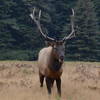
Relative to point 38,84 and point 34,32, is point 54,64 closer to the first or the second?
point 38,84

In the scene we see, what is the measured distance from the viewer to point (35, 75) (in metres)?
18.2

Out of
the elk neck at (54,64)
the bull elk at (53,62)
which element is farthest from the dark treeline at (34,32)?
the elk neck at (54,64)

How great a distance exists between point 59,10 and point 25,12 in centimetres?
599

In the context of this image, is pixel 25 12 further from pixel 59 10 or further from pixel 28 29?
pixel 59 10

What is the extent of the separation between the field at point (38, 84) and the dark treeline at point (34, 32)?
19914mm

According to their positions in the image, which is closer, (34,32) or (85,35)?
(85,35)

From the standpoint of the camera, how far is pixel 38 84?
16.1 m

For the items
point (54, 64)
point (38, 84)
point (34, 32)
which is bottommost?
point (38, 84)

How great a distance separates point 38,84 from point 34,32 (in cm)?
2620

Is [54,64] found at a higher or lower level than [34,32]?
higher

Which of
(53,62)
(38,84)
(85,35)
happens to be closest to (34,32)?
(85,35)

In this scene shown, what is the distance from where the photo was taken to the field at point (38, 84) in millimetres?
12381

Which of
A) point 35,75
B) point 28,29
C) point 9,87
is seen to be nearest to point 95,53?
point 28,29

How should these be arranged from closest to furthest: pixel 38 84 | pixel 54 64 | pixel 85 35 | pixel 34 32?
pixel 54 64 → pixel 38 84 → pixel 85 35 → pixel 34 32
